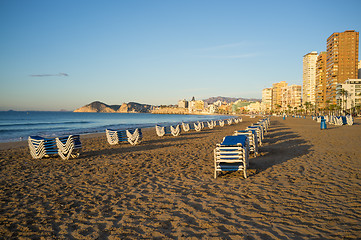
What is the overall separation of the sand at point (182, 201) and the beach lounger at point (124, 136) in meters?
4.91

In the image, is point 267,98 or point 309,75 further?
point 267,98

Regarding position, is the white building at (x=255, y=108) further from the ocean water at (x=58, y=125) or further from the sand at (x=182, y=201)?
the sand at (x=182, y=201)

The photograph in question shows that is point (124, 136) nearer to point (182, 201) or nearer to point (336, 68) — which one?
point (182, 201)

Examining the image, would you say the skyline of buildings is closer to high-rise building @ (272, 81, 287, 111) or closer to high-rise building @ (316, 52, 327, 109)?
high-rise building @ (316, 52, 327, 109)

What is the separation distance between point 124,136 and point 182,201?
373 inches

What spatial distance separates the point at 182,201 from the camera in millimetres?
4703

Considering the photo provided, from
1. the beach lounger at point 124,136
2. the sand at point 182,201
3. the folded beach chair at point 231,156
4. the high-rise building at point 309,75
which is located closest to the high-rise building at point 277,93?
the high-rise building at point 309,75

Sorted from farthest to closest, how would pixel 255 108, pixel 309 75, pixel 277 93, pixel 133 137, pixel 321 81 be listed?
1. pixel 255 108
2. pixel 277 93
3. pixel 309 75
4. pixel 321 81
5. pixel 133 137

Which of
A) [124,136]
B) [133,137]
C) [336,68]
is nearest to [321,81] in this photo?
[336,68]

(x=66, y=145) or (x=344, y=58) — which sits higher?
(x=344, y=58)

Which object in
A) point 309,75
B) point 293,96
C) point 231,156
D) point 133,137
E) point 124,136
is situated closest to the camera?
point 231,156

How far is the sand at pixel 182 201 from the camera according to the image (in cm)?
354

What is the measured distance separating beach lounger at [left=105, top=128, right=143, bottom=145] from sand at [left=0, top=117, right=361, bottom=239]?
4911 millimetres

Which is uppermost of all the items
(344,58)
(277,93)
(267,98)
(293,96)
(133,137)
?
(344,58)
